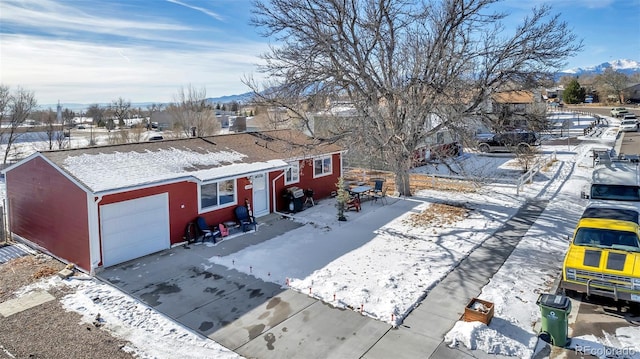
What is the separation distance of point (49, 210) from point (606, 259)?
1536cm

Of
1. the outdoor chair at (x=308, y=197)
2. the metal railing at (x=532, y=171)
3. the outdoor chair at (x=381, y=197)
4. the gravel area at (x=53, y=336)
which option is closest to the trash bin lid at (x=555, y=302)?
the gravel area at (x=53, y=336)

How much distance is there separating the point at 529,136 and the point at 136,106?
100 m

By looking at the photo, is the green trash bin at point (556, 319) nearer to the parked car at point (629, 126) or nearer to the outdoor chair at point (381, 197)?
the outdoor chair at point (381, 197)

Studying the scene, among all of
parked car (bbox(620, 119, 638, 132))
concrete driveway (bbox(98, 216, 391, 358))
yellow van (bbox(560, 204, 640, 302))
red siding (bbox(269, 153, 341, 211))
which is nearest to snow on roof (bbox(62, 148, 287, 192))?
red siding (bbox(269, 153, 341, 211))

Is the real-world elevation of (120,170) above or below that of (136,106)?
below

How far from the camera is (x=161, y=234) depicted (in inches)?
534

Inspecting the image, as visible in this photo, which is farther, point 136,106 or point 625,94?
point 136,106

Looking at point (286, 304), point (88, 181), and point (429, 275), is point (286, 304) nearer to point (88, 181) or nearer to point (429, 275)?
point (429, 275)

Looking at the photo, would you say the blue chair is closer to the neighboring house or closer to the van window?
the neighboring house

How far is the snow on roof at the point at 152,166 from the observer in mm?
12594

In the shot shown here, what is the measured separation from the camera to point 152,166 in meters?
14.3

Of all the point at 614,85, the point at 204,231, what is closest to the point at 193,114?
the point at 204,231

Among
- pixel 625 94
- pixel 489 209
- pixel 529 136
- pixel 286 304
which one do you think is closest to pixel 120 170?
pixel 286 304

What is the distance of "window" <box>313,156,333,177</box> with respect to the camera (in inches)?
802
